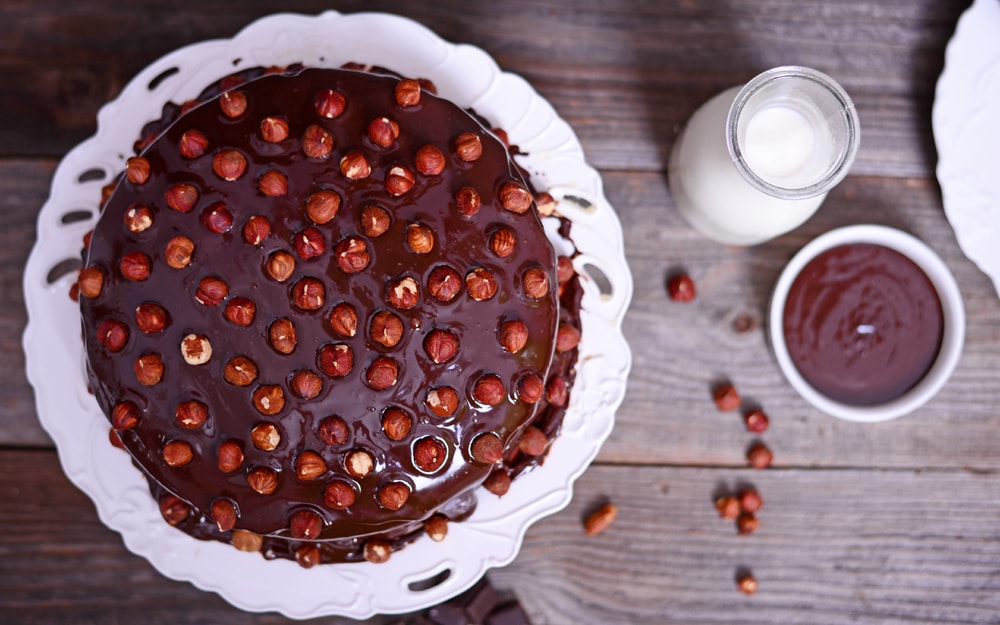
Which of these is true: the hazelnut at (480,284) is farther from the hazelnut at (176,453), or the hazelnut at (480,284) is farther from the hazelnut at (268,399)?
the hazelnut at (176,453)

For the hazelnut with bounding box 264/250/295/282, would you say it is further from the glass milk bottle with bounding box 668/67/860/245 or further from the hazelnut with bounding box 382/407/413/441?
the glass milk bottle with bounding box 668/67/860/245

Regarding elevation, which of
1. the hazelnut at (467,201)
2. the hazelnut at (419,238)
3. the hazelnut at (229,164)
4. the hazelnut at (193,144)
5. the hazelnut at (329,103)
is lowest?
the hazelnut at (419,238)

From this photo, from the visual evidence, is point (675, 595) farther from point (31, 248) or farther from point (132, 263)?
point (31, 248)

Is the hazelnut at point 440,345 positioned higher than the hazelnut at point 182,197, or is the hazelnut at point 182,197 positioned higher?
the hazelnut at point 182,197

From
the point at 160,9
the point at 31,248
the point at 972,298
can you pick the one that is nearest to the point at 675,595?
the point at 972,298

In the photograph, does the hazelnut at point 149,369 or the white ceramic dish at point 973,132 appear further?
the white ceramic dish at point 973,132

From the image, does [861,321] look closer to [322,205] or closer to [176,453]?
[322,205]

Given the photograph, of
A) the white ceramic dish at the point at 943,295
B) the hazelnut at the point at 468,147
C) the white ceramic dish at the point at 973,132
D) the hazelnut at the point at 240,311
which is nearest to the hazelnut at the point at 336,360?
the hazelnut at the point at 240,311
